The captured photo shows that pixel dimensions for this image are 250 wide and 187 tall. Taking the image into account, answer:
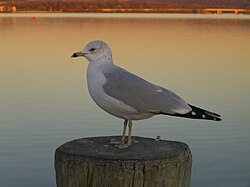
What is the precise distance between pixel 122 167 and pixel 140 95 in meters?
0.81

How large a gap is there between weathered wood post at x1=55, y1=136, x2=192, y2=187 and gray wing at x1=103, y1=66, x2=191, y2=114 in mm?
380

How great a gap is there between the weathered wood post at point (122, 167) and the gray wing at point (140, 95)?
380 millimetres

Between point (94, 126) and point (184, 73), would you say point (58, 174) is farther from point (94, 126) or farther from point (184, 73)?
point (184, 73)

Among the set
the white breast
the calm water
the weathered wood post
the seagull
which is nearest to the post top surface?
the weathered wood post

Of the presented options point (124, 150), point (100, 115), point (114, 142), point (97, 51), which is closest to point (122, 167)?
point (124, 150)

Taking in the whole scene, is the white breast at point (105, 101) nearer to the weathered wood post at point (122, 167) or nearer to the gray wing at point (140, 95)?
the gray wing at point (140, 95)

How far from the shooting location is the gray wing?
469 cm

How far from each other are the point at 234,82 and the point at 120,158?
16153 millimetres

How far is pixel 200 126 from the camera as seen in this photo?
12906 mm

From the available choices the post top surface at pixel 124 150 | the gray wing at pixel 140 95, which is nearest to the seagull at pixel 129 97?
the gray wing at pixel 140 95

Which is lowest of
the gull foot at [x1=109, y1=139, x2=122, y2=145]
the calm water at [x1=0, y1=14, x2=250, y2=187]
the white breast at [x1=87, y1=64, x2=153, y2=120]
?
the calm water at [x1=0, y1=14, x2=250, y2=187]

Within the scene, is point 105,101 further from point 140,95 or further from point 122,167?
point 122,167

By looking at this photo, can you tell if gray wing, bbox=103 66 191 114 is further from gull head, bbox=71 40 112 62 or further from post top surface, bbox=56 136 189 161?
post top surface, bbox=56 136 189 161

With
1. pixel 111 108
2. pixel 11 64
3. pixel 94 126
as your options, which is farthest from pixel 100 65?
pixel 11 64
